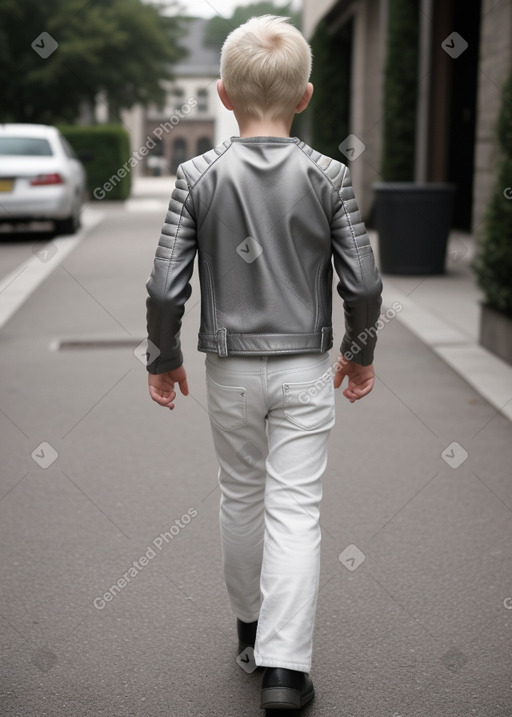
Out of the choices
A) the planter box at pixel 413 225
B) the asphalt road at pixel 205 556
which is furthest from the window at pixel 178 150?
the asphalt road at pixel 205 556

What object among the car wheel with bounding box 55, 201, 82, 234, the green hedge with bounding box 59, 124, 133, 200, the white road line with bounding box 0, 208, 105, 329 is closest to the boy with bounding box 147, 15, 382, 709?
the white road line with bounding box 0, 208, 105, 329

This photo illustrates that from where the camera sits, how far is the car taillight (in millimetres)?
15828

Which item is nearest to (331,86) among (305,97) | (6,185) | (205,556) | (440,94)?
(440,94)

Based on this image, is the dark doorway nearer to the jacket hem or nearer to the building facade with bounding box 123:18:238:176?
the jacket hem

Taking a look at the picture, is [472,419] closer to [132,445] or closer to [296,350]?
[132,445]

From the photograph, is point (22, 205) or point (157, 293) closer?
point (157, 293)

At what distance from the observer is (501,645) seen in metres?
3.13

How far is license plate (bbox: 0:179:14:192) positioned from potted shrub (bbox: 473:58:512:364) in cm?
983

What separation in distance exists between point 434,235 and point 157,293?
9544mm

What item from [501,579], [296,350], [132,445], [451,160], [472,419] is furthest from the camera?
[451,160]

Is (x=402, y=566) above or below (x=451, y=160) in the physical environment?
above

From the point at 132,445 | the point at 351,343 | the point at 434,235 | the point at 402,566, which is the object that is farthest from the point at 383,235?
the point at 351,343

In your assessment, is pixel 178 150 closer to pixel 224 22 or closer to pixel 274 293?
pixel 224 22

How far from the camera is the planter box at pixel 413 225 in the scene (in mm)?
11734
